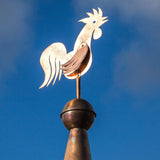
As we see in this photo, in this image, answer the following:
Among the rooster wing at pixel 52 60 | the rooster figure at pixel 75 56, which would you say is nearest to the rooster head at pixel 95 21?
the rooster figure at pixel 75 56

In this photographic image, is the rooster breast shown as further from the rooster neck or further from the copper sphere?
the copper sphere

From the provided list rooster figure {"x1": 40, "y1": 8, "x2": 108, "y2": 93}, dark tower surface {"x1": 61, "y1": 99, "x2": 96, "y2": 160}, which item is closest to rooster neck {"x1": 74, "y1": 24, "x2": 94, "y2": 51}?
rooster figure {"x1": 40, "y1": 8, "x2": 108, "y2": 93}

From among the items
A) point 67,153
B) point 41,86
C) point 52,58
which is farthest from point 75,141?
point 52,58

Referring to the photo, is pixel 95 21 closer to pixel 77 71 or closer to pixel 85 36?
pixel 85 36

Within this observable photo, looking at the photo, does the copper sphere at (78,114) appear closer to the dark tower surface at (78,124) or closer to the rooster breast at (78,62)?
the dark tower surface at (78,124)

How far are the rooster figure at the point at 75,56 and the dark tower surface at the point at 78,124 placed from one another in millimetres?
639

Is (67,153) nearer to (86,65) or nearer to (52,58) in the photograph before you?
(86,65)

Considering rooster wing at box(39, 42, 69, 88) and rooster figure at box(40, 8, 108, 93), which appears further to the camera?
rooster wing at box(39, 42, 69, 88)

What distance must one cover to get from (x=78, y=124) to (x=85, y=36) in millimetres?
1656

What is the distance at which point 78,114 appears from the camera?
15.1 ft

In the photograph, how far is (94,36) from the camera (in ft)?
16.8

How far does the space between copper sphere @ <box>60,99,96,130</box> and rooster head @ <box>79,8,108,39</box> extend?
1301 millimetres

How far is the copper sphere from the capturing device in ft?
15.1

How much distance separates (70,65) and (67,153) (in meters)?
1.63
